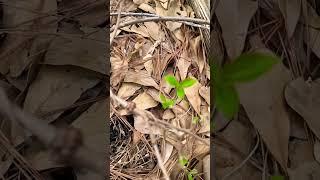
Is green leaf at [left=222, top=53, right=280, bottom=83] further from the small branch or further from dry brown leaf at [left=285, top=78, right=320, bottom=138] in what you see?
the small branch

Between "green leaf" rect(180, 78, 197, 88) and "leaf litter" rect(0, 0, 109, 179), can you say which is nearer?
"leaf litter" rect(0, 0, 109, 179)

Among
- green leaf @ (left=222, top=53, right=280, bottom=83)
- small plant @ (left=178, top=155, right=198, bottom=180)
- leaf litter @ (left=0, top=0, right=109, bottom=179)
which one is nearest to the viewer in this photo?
green leaf @ (left=222, top=53, right=280, bottom=83)

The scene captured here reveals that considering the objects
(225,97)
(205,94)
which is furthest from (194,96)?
(225,97)

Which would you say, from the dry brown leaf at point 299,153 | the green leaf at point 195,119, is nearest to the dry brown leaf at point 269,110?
the dry brown leaf at point 299,153

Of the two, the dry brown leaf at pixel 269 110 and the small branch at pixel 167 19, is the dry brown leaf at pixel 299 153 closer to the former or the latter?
the dry brown leaf at pixel 269 110

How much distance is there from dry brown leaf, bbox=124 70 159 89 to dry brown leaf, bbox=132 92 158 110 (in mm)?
23

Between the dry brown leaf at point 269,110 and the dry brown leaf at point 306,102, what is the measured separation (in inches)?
0.6

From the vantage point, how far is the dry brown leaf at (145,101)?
1055 mm

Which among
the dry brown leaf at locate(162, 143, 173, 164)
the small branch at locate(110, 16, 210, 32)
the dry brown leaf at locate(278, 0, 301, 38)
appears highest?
the dry brown leaf at locate(278, 0, 301, 38)

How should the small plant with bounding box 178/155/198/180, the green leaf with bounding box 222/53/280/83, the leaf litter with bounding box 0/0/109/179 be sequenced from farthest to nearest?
the small plant with bounding box 178/155/198/180
the leaf litter with bounding box 0/0/109/179
the green leaf with bounding box 222/53/280/83

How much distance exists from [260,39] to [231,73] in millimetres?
292

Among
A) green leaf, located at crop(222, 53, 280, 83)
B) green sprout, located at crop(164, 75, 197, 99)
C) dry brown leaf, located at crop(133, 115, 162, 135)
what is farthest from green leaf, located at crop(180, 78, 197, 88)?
green leaf, located at crop(222, 53, 280, 83)

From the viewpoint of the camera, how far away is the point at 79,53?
95 centimetres

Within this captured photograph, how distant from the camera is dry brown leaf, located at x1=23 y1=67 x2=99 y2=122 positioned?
0.91m
